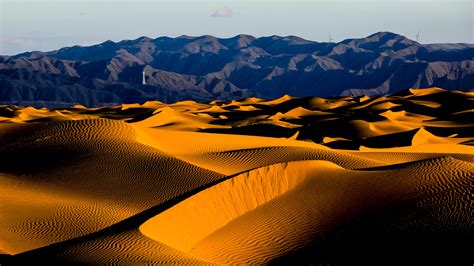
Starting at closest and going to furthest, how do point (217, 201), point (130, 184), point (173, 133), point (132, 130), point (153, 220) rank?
1. point (153, 220)
2. point (217, 201)
3. point (130, 184)
4. point (132, 130)
5. point (173, 133)

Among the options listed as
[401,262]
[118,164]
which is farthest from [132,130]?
[401,262]

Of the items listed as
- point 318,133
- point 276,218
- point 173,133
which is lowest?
point 318,133

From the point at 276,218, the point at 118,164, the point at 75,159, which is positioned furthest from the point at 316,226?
the point at 75,159

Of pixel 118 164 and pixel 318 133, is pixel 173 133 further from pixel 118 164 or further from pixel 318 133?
pixel 318 133

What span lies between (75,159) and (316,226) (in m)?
12.3

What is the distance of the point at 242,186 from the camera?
734 inches

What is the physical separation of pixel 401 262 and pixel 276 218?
15.2ft

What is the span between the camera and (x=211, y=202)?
57.4 feet

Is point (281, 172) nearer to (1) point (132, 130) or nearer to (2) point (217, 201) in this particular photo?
(2) point (217, 201)

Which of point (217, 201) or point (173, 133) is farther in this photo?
point (173, 133)

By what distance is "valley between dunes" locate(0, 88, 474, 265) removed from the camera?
13.5 metres

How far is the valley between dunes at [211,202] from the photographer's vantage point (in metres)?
13.5

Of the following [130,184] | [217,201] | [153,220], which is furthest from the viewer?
[130,184]

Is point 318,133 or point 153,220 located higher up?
point 153,220
